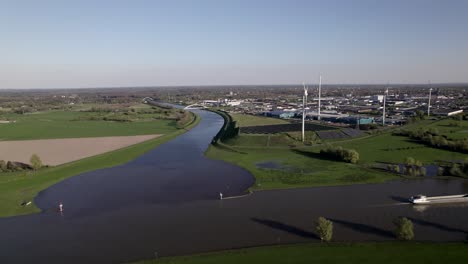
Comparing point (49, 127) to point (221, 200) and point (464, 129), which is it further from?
point (464, 129)

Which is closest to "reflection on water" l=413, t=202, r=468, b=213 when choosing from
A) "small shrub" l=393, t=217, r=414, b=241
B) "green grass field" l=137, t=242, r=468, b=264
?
"small shrub" l=393, t=217, r=414, b=241

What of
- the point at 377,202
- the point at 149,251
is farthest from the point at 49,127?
the point at 377,202

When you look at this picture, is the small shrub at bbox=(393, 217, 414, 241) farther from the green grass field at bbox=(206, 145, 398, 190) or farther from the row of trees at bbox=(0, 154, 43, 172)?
the row of trees at bbox=(0, 154, 43, 172)

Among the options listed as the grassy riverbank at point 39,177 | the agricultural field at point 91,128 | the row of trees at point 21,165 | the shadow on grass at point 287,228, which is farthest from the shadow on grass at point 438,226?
the agricultural field at point 91,128

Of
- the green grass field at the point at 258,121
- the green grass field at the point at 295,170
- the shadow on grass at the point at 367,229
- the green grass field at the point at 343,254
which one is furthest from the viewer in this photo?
the green grass field at the point at 258,121

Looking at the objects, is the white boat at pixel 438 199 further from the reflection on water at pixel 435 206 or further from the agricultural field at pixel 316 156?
the agricultural field at pixel 316 156

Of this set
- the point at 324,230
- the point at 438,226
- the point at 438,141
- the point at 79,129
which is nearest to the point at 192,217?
the point at 324,230
